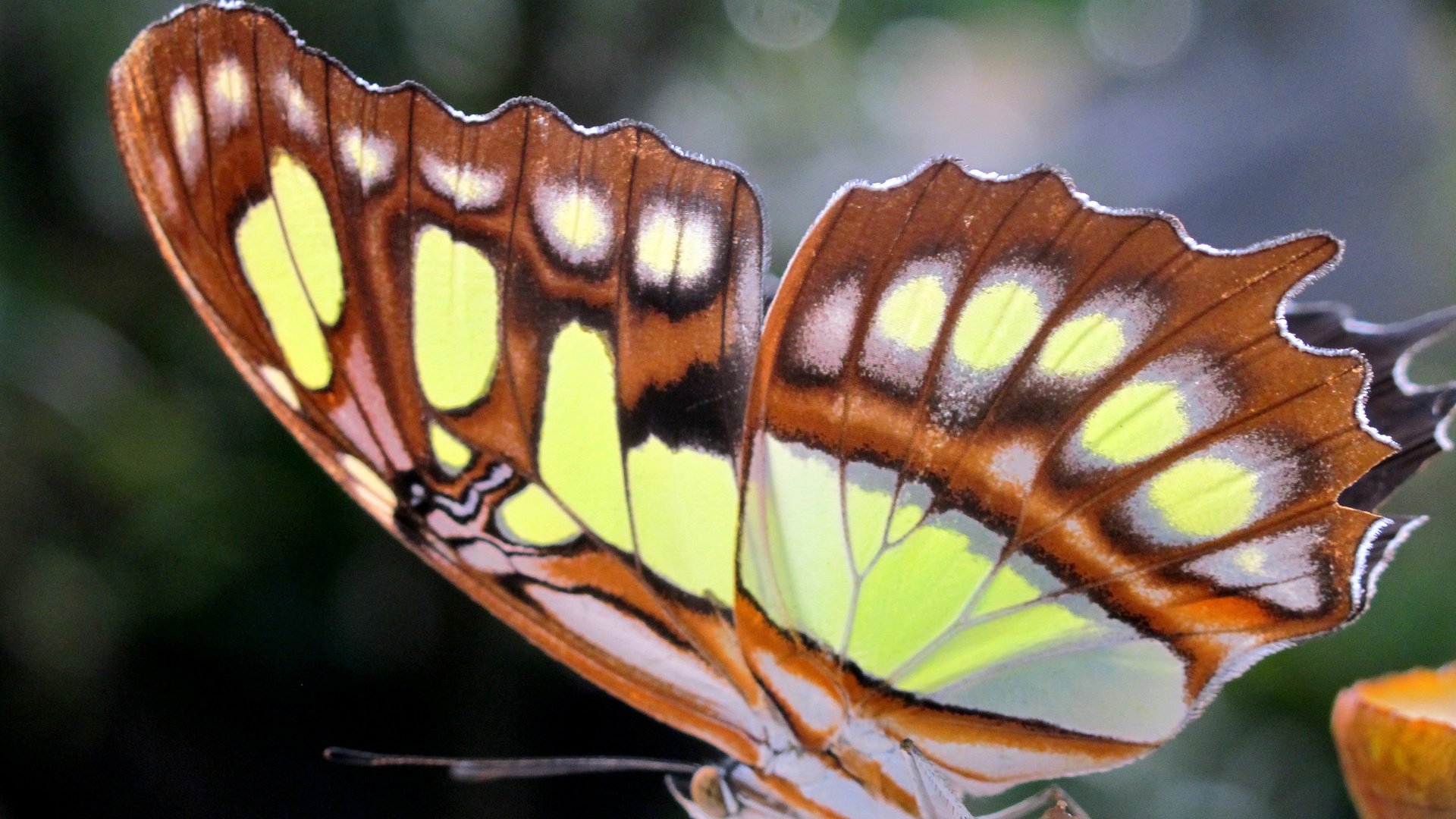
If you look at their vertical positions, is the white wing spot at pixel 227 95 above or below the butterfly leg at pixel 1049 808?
above

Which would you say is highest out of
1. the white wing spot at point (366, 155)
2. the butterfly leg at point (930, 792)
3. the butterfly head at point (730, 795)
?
the white wing spot at point (366, 155)

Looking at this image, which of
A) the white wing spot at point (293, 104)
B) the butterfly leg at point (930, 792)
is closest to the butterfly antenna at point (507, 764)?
the butterfly leg at point (930, 792)

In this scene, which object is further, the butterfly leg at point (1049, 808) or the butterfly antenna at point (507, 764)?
the butterfly antenna at point (507, 764)

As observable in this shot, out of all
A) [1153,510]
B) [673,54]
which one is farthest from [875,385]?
[673,54]

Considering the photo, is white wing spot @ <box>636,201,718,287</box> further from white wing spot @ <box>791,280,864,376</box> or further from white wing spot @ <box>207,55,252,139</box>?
white wing spot @ <box>207,55,252,139</box>

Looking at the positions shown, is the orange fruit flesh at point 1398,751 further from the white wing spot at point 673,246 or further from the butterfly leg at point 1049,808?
the white wing spot at point 673,246

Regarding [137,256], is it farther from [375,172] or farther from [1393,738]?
[1393,738]

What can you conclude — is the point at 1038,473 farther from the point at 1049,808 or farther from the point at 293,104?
the point at 293,104

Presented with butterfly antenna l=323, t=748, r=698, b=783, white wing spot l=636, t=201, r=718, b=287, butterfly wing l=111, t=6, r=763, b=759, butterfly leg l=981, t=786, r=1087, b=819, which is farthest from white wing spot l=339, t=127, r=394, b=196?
butterfly leg l=981, t=786, r=1087, b=819
